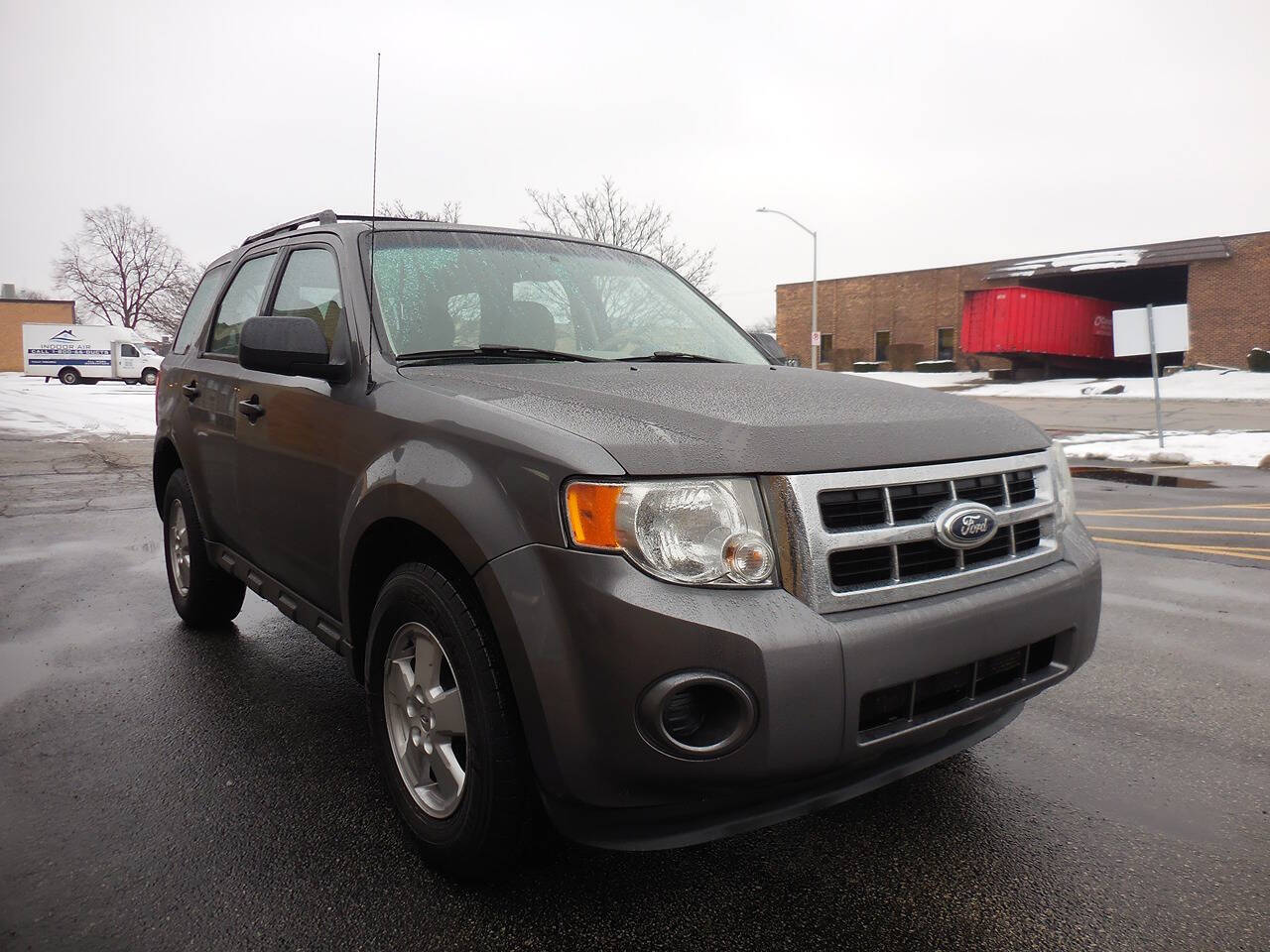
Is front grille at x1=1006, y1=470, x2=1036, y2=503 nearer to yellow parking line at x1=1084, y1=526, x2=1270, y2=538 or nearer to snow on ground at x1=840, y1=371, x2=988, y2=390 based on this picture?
yellow parking line at x1=1084, y1=526, x2=1270, y2=538

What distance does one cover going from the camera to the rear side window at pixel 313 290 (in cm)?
314

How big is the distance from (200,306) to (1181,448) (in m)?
14.4

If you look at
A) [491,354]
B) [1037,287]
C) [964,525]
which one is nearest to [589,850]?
[964,525]

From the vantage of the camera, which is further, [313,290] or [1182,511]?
[1182,511]

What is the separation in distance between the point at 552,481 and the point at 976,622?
1.04 m

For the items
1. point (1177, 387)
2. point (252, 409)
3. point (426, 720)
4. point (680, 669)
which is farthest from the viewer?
point (1177, 387)

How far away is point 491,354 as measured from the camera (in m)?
2.96

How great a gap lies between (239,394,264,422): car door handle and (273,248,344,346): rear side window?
13.9 inches

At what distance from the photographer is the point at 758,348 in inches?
154

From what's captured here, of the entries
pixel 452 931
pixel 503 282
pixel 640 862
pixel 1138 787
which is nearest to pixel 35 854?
pixel 452 931

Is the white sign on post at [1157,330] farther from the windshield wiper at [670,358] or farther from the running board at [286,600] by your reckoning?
the running board at [286,600]

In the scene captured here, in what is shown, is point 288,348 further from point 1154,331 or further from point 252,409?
point 1154,331

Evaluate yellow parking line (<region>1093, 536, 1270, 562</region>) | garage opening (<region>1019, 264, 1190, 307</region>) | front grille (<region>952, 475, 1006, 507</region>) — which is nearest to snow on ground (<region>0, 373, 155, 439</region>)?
yellow parking line (<region>1093, 536, 1270, 562</region>)

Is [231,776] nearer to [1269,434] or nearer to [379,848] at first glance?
[379,848]
